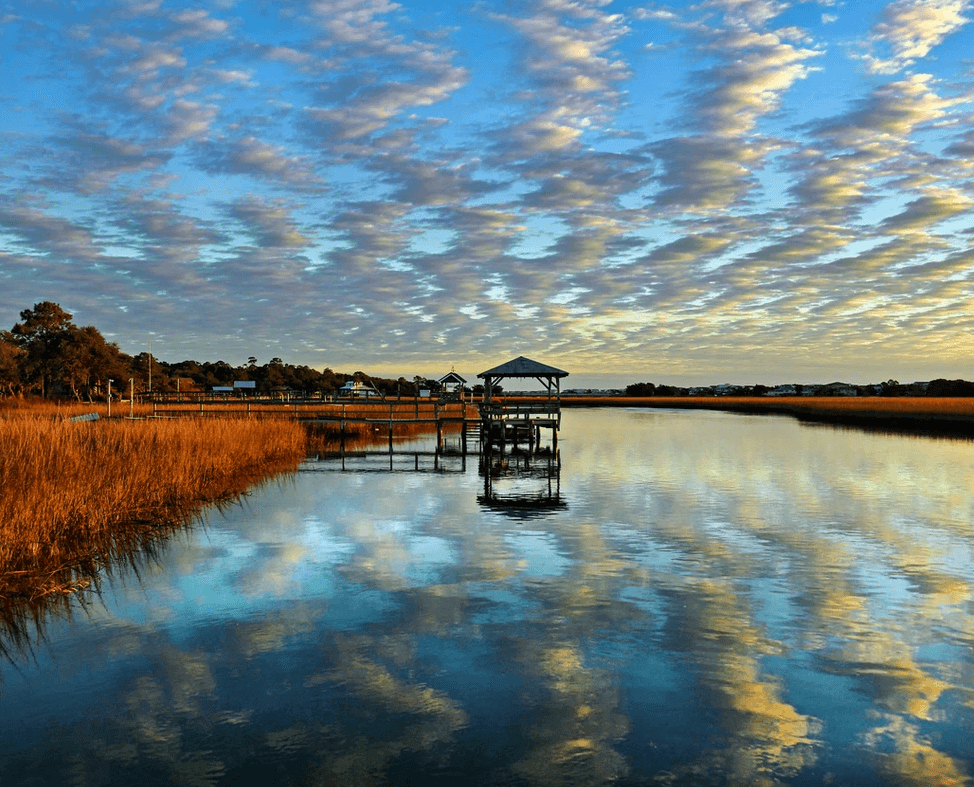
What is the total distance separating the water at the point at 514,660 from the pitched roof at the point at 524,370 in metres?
26.5

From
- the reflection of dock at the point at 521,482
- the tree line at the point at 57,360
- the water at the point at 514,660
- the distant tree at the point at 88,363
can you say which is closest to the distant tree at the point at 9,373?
the tree line at the point at 57,360

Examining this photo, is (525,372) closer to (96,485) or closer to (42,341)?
(96,485)

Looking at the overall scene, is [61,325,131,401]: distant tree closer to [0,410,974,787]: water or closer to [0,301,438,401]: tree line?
[0,301,438,401]: tree line

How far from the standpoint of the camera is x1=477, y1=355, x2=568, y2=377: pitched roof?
4653 centimetres

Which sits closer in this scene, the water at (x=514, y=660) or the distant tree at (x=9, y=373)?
the water at (x=514, y=660)

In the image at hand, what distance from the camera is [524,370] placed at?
1837 inches

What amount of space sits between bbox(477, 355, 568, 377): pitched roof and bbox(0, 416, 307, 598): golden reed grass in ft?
50.4

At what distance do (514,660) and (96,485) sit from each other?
13711 mm

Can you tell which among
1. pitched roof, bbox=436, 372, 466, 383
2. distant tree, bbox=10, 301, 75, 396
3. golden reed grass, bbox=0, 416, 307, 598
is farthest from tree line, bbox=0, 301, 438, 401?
golden reed grass, bbox=0, 416, 307, 598

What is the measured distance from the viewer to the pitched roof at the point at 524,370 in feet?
153

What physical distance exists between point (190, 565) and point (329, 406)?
56591 millimetres

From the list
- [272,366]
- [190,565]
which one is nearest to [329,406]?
[190,565]

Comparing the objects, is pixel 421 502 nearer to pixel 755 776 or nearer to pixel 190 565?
pixel 190 565

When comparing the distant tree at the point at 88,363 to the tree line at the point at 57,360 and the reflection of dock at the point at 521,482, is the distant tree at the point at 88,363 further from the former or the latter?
the reflection of dock at the point at 521,482
